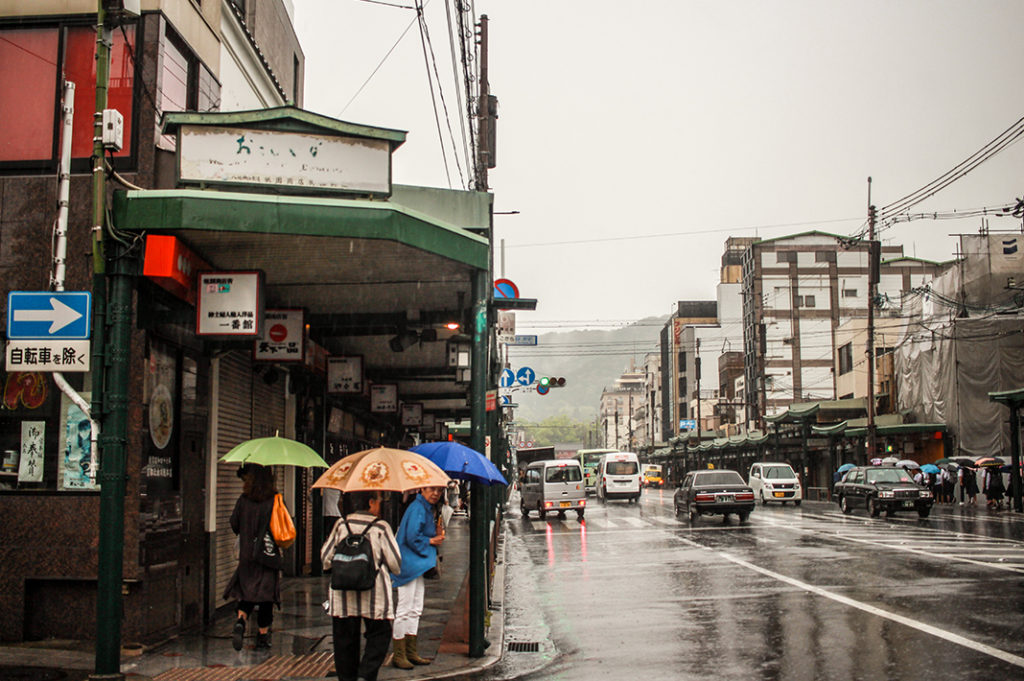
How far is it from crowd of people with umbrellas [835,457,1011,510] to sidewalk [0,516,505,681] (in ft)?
96.3

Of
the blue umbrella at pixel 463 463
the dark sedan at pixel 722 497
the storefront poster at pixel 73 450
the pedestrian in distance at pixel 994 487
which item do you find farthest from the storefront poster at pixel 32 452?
the pedestrian in distance at pixel 994 487

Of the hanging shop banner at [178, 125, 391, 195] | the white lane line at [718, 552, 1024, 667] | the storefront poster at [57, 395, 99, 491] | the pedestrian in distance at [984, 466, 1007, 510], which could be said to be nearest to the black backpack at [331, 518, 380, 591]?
the hanging shop banner at [178, 125, 391, 195]

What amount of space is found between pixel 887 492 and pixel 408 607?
25.7 metres

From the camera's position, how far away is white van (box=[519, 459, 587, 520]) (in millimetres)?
37625

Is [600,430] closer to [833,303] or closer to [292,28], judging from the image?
[833,303]

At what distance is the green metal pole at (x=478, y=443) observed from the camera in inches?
396

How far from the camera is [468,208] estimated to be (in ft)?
39.9

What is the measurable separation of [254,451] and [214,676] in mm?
2220

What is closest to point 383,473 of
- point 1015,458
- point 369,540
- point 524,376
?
point 369,540

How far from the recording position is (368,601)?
7.46 metres

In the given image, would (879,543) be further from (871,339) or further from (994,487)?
(871,339)

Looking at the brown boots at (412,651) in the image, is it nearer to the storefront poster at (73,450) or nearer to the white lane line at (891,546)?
the storefront poster at (73,450)

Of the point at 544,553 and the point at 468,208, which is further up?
the point at 468,208

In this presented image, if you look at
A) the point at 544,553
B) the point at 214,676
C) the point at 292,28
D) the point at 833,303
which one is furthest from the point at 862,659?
the point at 833,303
